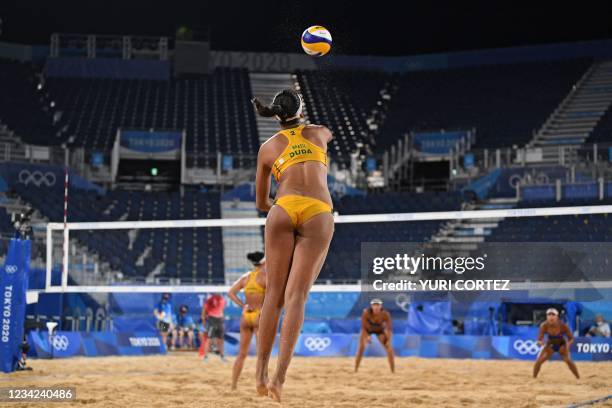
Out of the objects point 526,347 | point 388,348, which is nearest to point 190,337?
point 526,347

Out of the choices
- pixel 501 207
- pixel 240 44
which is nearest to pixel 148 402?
pixel 501 207

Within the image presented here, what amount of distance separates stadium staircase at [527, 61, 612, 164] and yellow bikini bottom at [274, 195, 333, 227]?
21.8m

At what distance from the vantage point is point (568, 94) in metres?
28.0

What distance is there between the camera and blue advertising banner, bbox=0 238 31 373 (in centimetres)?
1131

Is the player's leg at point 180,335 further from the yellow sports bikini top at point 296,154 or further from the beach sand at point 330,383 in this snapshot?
the yellow sports bikini top at point 296,154

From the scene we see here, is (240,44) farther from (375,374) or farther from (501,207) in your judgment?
(375,374)

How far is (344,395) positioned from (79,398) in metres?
2.73

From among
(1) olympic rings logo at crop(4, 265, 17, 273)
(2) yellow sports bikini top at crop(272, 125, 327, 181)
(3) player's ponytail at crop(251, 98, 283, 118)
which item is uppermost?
(3) player's ponytail at crop(251, 98, 283, 118)

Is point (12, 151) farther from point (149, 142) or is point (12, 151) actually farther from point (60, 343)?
point (60, 343)

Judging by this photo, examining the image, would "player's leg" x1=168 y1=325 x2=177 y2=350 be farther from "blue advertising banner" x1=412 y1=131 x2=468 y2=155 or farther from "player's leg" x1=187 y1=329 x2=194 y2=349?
"blue advertising banner" x1=412 y1=131 x2=468 y2=155

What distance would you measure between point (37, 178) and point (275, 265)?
19924 millimetres

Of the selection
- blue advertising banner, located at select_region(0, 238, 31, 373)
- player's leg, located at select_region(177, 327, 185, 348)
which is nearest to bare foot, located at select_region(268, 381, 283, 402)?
blue advertising banner, located at select_region(0, 238, 31, 373)

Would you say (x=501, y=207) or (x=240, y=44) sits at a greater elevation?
(x=240, y=44)

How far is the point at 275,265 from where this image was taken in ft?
14.6
